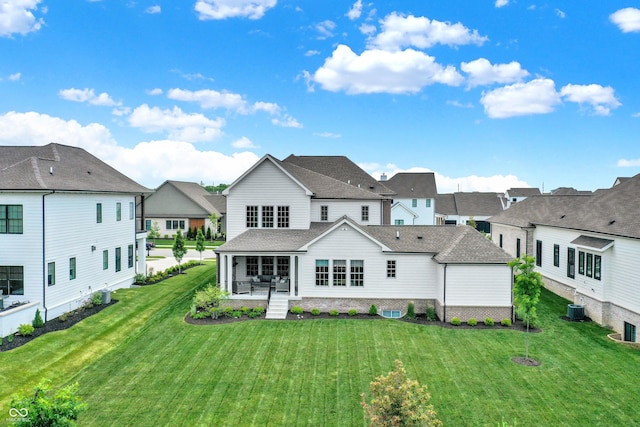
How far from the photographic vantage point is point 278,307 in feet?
74.6

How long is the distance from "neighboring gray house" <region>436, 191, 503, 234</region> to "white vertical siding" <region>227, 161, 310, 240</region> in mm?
53731

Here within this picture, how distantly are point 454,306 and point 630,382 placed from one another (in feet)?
25.7

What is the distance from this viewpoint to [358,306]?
74.9ft

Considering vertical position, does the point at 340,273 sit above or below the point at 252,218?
below

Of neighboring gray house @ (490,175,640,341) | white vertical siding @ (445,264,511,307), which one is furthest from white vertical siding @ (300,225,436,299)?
neighboring gray house @ (490,175,640,341)

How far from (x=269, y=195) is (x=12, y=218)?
12830mm

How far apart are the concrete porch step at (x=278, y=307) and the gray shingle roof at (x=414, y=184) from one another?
45.9m

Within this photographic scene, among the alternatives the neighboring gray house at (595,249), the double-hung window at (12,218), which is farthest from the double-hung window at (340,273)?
the double-hung window at (12,218)

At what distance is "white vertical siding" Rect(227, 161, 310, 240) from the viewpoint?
25.8 metres

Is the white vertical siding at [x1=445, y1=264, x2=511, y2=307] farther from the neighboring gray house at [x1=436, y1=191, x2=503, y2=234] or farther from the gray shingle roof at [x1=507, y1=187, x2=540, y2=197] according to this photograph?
the gray shingle roof at [x1=507, y1=187, x2=540, y2=197]

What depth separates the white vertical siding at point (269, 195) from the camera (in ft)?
84.5

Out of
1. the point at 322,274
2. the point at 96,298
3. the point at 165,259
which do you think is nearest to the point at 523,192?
the point at 165,259

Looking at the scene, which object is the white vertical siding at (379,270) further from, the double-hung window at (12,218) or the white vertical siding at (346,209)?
the double-hung window at (12,218)

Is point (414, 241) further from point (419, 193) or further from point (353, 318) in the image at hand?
point (419, 193)
